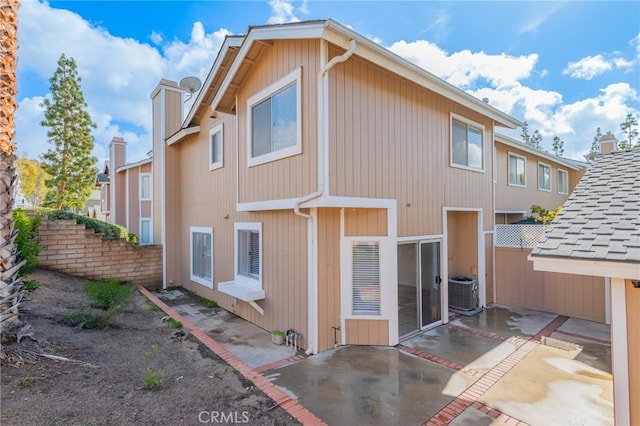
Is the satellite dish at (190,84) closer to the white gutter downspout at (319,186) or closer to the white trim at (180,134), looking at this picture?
the white trim at (180,134)

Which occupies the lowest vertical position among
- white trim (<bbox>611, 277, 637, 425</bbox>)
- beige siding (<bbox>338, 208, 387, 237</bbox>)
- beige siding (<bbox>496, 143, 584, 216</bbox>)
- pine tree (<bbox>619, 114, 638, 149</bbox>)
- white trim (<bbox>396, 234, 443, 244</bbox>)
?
white trim (<bbox>611, 277, 637, 425</bbox>)

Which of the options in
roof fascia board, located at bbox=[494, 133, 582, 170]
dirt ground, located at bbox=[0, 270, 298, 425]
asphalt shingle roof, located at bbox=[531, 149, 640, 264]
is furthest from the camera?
roof fascia board, located at bbox=[494, 133, 582, 170]

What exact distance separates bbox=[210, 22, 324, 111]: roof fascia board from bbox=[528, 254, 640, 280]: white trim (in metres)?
4.67

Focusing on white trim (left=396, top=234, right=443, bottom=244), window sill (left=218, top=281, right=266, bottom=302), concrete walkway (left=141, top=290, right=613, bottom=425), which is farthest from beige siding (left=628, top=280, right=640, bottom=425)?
window sill (left=218, top=281, right=266, bottom=302)

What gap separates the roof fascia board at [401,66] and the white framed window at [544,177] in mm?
7852

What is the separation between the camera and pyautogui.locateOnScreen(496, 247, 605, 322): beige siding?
25.8ft

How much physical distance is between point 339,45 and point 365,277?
4400 millimetres

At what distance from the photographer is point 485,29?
11047mm

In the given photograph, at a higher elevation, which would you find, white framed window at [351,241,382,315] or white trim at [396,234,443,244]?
white trim at [396,234,443,244]

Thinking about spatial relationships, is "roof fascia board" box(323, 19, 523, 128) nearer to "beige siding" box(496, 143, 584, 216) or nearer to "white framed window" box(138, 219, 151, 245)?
"beige siding" box(496, 143, 584, 216)

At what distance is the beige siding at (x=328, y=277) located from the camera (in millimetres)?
6047

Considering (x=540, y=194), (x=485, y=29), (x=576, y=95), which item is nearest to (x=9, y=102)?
(x=485, y=29)

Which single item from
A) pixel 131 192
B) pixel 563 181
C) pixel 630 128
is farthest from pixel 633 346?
pixel 630 128

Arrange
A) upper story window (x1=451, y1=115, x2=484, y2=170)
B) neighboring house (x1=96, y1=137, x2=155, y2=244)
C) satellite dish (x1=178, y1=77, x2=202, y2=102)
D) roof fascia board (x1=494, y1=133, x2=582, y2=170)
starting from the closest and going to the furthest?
1. upper story window (x1=451, y1=115, x2=484, y2=170)
2. roof fascia board (x1=494, y1=133, x2=582, y2=170)
3. satellite dish (x1=178, y1=77, x2=202, y2=102)
4. neighboring house (x1=96, y1=137, x2=155, y2=244)
